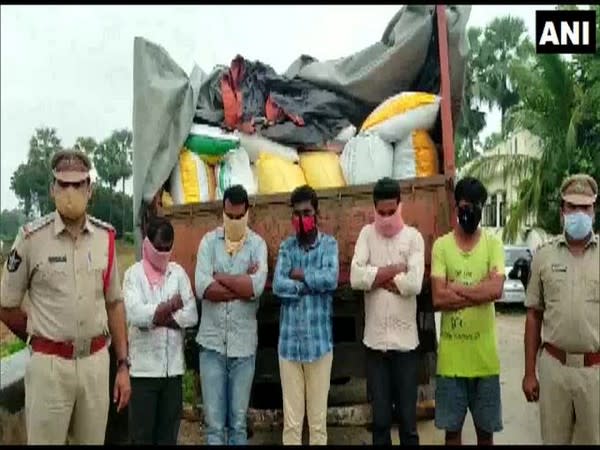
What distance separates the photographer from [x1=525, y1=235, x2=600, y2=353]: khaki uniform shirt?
179 inches

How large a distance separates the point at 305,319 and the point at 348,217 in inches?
30.8

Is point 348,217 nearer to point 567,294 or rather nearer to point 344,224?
point 344,224

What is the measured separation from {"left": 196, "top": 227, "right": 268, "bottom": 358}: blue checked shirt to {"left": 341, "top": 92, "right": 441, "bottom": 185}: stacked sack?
88 cm

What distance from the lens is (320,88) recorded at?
6590 millimetres

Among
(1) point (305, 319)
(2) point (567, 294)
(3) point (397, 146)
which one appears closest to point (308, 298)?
(1) point (305, 319)

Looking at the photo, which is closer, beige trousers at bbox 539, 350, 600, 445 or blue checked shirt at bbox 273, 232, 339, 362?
beige trousers at bbox 539, 350, 600, 445

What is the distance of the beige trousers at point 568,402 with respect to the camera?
4539mm

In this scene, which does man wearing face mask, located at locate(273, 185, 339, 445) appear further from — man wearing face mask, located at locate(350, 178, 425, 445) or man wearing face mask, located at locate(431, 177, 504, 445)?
man wearing face mask, located at locate(431, 177, 504, 445)

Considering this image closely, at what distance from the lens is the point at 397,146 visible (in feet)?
19.4

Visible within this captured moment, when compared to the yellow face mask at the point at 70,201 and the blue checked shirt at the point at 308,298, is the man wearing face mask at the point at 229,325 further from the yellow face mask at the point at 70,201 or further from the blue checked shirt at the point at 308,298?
the yellow face mask at the point at 70,201

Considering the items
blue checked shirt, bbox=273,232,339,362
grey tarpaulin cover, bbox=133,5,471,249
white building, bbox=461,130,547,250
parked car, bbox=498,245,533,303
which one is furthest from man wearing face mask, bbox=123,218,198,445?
parked car, bbox=498,245,533,303

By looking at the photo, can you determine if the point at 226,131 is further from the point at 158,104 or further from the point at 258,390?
the point at 258,390

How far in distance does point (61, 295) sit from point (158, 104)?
222 centimetres

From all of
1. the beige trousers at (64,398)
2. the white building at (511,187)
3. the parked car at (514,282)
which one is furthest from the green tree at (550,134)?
the beige trousers at (64,398)
